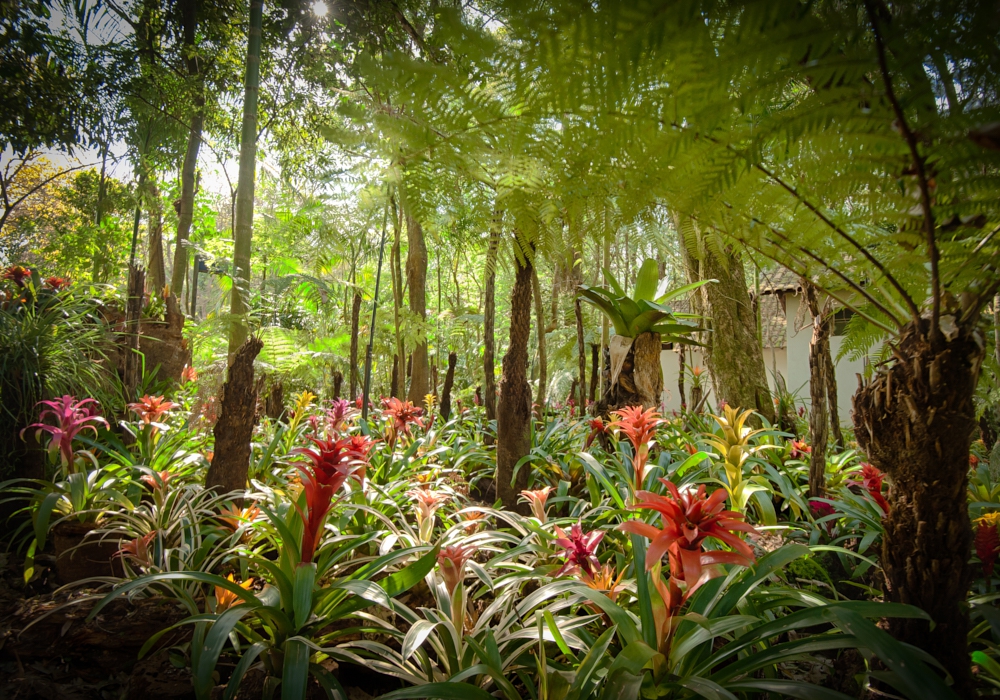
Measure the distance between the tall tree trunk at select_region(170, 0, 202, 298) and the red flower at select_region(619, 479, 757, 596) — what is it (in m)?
5.38

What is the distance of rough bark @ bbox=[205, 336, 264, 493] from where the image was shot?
2113 mm

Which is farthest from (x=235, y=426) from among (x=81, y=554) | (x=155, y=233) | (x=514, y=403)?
(x=155, y=233)

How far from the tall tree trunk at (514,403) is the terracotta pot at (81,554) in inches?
62.7

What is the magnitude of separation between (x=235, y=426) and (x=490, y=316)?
165 cm

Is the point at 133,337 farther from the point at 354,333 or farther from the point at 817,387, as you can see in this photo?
the point at 817,387

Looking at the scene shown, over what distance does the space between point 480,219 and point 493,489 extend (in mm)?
1869

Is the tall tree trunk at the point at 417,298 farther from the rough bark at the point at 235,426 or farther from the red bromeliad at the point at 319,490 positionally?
the red bromeliad at the point at 319,490

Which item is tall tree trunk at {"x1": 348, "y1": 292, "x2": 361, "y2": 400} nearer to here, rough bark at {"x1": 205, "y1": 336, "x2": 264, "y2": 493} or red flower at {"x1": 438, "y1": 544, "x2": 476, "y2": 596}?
rough bark at {"x1": 205, "y1": 336, "x2": 264, "y2": 493}

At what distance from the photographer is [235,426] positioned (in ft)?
6.99

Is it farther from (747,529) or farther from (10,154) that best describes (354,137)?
(10,154)

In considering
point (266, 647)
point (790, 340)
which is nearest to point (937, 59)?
point (266, 647)

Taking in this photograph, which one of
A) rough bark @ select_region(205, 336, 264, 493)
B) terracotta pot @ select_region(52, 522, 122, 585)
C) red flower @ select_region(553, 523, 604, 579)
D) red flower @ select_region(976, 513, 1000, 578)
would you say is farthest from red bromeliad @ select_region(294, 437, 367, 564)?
red flower @ select_region(976, 513, 1000, 578)

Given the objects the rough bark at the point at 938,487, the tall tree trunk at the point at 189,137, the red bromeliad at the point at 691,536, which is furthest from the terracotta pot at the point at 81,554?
the tall tree trunk at the point at 189,137

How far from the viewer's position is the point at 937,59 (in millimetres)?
702
